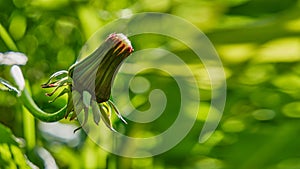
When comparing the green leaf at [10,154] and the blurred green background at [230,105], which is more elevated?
the blurred green background at [230,105]

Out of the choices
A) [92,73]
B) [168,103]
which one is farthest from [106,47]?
[168,103]

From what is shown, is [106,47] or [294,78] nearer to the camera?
[106,47]

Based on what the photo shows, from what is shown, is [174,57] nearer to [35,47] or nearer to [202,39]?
[202,39]

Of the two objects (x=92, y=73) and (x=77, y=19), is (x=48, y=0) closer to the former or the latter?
(x=77, y=19)

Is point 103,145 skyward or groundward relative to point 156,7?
groundward

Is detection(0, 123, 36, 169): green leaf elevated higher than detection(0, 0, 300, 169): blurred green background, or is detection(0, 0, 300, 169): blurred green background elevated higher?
detection(0, 0, 300, 169): blurred green background

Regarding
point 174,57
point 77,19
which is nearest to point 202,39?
point 174,57
